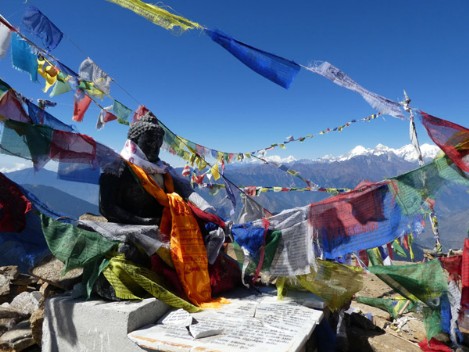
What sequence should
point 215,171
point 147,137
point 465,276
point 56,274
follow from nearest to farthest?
1. point 465,276
2. point 56,274
3. point 147,137
4. point 215,171

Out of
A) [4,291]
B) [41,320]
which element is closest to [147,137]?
[41,320]

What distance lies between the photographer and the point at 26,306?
550 centimetres

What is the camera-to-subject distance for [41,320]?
415 cm

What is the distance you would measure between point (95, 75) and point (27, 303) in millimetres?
5740

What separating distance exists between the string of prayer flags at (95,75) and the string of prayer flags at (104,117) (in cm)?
71

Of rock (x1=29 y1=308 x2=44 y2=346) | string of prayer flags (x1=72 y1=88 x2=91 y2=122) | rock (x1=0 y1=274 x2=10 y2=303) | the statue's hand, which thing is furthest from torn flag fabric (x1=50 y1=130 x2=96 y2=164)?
string of prayer flags (x1=72 y1=88 x2=91 y2=122)

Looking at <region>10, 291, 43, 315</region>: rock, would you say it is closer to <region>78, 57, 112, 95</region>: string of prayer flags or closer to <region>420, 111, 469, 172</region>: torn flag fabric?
<region>78, 57, 112, 95</region>: string of prayer flags

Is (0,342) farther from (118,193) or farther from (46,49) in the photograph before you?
(46,49)

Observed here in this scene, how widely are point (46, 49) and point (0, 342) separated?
19.3 feet

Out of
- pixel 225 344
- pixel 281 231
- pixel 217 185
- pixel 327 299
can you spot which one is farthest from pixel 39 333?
pixel 217 185

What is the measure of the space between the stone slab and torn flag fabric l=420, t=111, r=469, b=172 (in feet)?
7.90

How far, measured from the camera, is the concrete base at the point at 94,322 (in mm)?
3316

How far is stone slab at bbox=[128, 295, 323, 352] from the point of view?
292 cm

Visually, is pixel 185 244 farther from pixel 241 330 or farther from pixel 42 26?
pixel 42 26
